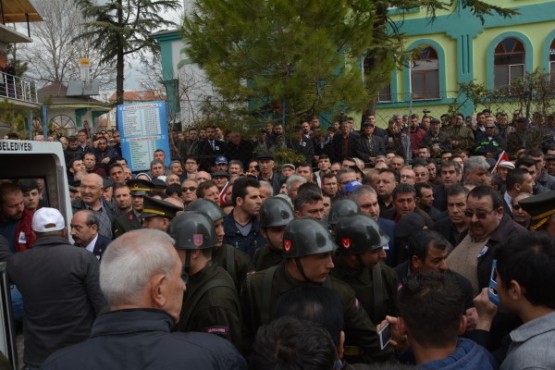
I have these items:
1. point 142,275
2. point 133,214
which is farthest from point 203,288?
point 133,214

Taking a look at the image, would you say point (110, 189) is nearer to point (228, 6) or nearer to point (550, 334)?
point (228, 6)

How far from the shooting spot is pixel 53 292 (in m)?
3.98

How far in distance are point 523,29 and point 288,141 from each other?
14678mm

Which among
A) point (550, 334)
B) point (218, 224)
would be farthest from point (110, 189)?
point (550, 334)

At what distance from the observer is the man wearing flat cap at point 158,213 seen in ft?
16.9

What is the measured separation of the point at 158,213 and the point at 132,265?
2.98m

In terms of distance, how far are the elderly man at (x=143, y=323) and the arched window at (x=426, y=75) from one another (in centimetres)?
2113

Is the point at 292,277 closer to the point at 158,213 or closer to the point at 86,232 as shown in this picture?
the point at 158,213

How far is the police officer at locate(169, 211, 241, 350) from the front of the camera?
9.74ft

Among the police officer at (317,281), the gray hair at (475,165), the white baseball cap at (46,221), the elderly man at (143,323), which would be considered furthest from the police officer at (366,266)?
the gray hair at (475,165)

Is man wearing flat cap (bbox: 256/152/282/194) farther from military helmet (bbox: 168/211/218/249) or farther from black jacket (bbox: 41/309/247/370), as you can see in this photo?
black jacket (bbox: 41/309/247/370)

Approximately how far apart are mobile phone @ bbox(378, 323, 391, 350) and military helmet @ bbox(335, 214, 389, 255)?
68 cm

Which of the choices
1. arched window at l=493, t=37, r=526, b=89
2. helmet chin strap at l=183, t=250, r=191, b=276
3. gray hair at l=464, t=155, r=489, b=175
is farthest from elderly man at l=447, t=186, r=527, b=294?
arched window at l=493, t=37, r=526, b=89

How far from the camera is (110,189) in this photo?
8.07m
